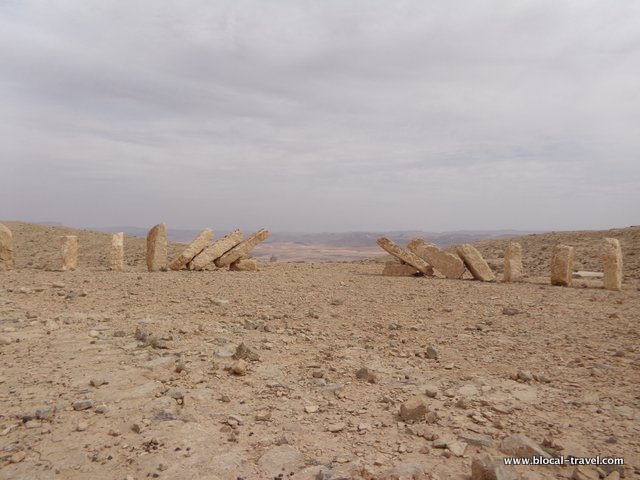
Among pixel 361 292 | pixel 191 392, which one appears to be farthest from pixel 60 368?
pixel 361 292

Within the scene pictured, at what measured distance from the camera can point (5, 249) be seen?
11023 millimetres

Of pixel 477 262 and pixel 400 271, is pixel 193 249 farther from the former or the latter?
pixel 477 262

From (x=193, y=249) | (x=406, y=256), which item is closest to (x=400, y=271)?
(x=406, y=256)

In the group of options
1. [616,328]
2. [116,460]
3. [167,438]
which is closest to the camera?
[116,460]

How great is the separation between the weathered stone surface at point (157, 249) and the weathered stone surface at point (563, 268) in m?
9.36

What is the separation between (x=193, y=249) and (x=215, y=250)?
0.56 meters

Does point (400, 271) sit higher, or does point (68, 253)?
point (68, 253)

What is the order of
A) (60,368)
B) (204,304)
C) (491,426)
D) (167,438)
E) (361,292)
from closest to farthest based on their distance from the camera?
(167,438) → (491,426) → (60,368) → (204,304) → (361,292)

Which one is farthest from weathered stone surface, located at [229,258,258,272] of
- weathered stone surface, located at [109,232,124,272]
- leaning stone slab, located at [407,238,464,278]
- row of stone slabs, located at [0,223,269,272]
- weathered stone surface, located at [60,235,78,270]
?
leaning stone slab, located at [407,238,464,278]

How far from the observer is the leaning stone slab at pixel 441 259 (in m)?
11.2

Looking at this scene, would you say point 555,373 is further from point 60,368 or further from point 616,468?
point 60,368

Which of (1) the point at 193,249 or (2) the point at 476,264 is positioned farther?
(1) the point at 193,249

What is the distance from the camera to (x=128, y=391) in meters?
3.63

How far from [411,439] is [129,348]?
3033 mm
